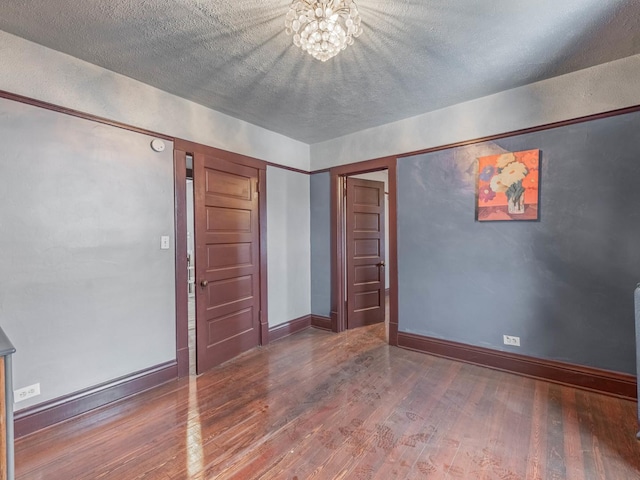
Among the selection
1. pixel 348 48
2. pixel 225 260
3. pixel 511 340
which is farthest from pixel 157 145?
pixel 511 340

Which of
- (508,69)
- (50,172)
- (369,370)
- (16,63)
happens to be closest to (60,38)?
(16,63)

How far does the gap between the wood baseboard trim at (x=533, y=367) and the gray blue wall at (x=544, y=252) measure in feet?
0.22

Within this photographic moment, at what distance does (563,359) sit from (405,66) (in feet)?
9.21

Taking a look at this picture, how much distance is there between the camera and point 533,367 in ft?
8.86

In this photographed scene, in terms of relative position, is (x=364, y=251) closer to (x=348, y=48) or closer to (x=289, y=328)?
(x=289, y=328)

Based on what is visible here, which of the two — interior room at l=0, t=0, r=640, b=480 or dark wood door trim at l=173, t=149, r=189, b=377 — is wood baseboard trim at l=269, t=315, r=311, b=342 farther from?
dark wood door trim at l=173, t=149, r=189, b=377

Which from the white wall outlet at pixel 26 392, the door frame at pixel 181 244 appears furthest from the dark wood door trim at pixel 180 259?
the white wall outlet at pixel 26 392

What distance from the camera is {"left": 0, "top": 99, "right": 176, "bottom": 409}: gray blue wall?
199 cm

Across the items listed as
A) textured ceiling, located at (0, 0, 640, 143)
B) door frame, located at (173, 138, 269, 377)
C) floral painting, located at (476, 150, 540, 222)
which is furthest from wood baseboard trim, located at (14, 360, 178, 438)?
floral painting, located at (476, 150, 540, 222)

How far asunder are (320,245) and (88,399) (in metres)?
2.88

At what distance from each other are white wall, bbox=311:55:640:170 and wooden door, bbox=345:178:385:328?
621 millimetres

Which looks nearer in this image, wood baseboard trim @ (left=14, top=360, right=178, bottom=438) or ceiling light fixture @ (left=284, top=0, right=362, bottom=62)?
ceiling light fixture @ (left=284, top=0, right=362, bottom=62)

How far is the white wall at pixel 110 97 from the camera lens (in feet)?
6.54

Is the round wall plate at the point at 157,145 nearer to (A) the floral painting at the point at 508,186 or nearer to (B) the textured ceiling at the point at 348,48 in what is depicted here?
(B) the textured ceiling at the point at 348,48
